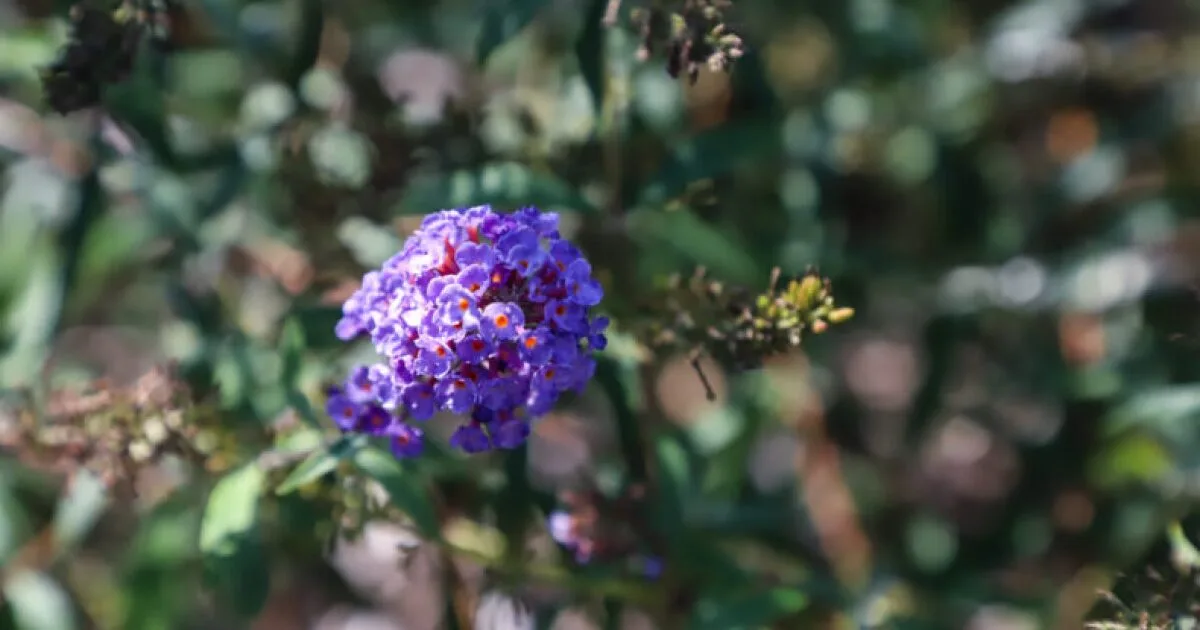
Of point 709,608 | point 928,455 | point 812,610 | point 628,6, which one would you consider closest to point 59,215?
point 628,6

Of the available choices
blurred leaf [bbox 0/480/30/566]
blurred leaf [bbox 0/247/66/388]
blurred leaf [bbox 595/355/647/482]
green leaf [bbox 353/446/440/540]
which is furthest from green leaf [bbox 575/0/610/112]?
blurred leaf [bbox 0/480/30/566]

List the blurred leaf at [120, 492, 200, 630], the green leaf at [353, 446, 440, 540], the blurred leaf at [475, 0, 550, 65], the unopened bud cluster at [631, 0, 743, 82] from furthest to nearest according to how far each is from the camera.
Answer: the blurred leaf at [120, 492, 200, 630]
the blurred leaf at [475, 0, 550, 65]
the green leaf at [353, 446, 440, 540]
the unopened bud cluster at [631, 0, 743, 82]

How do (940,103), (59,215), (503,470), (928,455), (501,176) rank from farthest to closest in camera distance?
(928,455), (940,103), (59,215), (503,470), (501,176)

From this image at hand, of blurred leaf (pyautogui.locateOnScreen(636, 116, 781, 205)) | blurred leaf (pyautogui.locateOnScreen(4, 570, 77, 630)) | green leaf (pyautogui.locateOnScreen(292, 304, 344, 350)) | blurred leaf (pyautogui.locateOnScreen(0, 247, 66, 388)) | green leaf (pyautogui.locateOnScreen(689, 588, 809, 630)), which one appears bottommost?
green leaf (pyautogui.locateOnScreen(689, 588, 809, 630))

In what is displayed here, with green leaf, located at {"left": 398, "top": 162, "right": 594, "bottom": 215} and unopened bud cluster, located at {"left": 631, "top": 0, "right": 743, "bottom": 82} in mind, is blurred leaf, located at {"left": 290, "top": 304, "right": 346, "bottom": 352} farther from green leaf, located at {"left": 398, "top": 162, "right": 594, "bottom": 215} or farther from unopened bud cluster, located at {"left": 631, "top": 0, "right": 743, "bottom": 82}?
unopened bud cluster, located at {"left": 631, "top": 0, "right": 743, "bottom": 82}

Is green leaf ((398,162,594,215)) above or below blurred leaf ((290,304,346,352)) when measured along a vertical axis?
above

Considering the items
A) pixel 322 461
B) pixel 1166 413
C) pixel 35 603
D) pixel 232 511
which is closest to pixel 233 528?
pixel 232 511

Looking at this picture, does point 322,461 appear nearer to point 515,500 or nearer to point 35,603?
point 515,500

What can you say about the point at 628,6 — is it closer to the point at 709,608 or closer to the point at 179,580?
the point at 709,608
